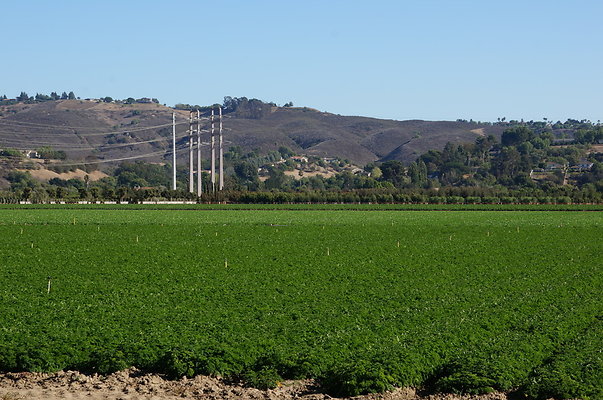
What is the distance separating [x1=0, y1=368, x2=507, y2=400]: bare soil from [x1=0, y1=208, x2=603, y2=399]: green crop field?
0.26 m

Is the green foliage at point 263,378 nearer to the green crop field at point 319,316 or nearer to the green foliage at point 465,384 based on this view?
the green crop field at point 319,316

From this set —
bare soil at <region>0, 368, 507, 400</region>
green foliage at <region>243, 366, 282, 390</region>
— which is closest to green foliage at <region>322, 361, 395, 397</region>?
bare soil at <region>0, 368, 507, 400</region>

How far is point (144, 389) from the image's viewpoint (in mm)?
16938

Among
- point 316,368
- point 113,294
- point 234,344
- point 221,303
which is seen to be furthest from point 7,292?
point 316,368

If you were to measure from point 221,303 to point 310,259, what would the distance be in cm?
1389

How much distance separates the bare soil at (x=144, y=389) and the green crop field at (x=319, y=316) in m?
0.26

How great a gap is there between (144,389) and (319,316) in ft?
22.5

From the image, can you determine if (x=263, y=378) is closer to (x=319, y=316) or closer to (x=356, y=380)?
(x=356, y=380)

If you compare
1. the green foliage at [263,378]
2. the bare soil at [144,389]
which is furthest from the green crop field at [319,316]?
the bare soil at [144,389]

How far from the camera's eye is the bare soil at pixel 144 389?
1650 cm

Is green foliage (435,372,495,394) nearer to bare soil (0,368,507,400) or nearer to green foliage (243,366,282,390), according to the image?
bare soil (0,368,507,400)

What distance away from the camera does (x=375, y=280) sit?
100 ft

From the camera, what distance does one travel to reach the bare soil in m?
16.5

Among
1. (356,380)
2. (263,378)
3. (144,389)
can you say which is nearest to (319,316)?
(263,378)
